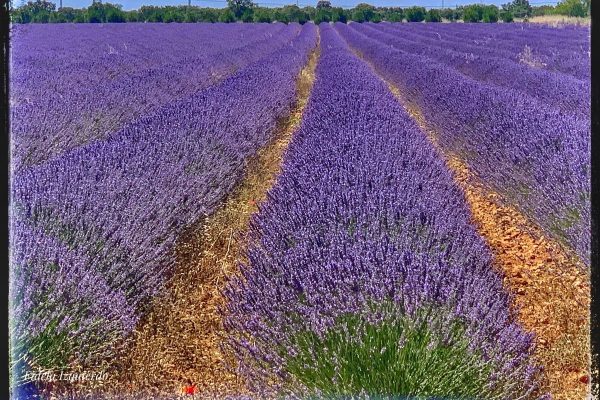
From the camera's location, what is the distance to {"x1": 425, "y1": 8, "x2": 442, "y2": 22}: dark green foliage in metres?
1.66

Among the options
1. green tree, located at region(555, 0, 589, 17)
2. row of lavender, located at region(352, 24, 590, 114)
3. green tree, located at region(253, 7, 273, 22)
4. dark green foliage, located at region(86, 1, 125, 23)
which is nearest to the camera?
green tree, located at region(555, 0, 589, 17)

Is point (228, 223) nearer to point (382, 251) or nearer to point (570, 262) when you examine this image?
point (382, 251)

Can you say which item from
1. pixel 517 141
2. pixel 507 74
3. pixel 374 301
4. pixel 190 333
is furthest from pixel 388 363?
pixel 507 74

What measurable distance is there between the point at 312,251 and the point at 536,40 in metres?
1.18

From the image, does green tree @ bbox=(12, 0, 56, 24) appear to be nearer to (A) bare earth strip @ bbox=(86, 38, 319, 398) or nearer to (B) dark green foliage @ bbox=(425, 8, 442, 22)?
(A) bare earth strip @ bbox=(86, 38, 319, 398)

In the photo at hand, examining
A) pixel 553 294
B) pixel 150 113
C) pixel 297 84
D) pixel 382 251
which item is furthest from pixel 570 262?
pixel 297 84

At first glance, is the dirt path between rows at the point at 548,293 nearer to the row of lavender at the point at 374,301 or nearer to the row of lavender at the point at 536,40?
the row of lavender at the point at 374,301

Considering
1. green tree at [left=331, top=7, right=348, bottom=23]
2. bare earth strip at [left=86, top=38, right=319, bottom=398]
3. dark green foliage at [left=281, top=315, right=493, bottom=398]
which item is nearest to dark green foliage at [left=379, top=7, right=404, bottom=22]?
green tree at [left=331, top=7, right=348, bottom=23]

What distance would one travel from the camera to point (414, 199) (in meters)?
1.92

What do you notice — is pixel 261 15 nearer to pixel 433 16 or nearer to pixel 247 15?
pixel 247 15

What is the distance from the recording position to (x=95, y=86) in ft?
10.9

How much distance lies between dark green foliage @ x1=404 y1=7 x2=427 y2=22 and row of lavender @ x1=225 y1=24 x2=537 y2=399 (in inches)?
23.6

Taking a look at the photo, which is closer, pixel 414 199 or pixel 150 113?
pixel 414 199

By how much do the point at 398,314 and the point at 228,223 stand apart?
1.47 metres
